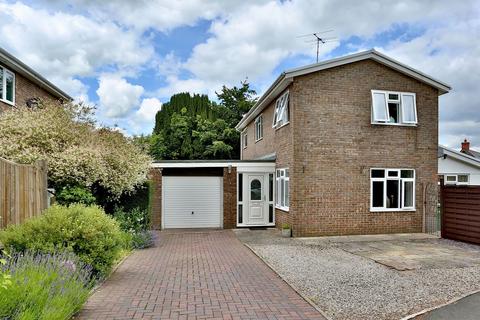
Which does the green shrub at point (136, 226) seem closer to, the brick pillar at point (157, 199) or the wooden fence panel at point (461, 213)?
the brick pillar at point (157, 199)

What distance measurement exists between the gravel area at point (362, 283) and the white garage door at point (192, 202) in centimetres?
592

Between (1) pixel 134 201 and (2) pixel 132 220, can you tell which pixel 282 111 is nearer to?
(1) pixel 134 201

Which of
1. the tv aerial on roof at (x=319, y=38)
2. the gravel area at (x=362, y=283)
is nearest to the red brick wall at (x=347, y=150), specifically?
the tv aerial on roof at (x=319, y=38)

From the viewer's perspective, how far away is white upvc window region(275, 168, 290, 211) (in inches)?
554

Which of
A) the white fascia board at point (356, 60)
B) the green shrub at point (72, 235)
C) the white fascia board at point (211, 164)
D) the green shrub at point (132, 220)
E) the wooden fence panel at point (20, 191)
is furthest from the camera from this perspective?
the white fascia board at point (211, 164)

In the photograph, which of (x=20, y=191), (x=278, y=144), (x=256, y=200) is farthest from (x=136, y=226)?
(x=278, y=144)

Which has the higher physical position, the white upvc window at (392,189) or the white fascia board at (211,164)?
the white fascia board at (211,164)

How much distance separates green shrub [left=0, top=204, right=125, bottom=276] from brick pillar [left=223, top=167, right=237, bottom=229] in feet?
28.2

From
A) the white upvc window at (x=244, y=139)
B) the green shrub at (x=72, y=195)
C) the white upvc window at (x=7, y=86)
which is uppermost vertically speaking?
the white upvc window at (x=7, y=86)

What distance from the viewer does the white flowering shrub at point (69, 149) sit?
994cm

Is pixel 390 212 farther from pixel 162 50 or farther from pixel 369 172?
pixel 162 50

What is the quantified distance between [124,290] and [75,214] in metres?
1.70

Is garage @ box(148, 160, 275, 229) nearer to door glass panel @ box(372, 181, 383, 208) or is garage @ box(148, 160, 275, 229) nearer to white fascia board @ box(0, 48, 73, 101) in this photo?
door glass panel @ box(372, 181, 383, 208)

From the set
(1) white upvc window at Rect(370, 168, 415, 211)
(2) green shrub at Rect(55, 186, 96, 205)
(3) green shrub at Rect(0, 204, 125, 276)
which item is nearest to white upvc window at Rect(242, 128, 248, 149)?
(1) white upvc window at Rect(370, 168, 415, 211)
